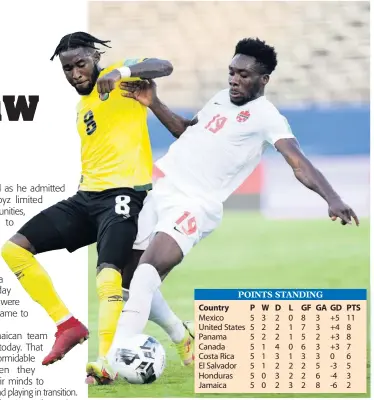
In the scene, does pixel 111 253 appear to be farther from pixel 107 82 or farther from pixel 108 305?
pixel 107 82

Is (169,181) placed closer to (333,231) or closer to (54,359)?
Answer: (54,359)

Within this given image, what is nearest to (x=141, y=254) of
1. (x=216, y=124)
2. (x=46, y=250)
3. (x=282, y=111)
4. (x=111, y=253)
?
(x=111, y=253)

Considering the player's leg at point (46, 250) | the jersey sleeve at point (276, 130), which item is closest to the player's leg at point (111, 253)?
the player's leg at point (46, 250)

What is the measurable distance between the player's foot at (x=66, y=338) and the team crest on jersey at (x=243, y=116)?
1.86 metres

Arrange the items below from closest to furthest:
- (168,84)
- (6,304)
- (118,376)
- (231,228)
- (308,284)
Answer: (118,376) < (6,304) < (308,284) < (231,228) < (168,84)

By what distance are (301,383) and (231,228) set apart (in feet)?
22.0

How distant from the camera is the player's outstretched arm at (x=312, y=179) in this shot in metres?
7.10

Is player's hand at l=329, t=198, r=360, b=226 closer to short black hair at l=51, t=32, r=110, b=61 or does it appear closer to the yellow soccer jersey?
the yellow soccer jersey

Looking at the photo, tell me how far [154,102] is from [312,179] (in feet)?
4.36

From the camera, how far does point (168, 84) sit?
52.1ft

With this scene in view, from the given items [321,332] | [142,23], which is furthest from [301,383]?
[142,23]

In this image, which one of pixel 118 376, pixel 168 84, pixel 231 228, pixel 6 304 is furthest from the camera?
pixel 168 84

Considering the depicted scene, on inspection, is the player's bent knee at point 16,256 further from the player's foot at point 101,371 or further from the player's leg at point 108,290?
the player's foot at point 101,371

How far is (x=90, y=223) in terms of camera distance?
25.4 feet
